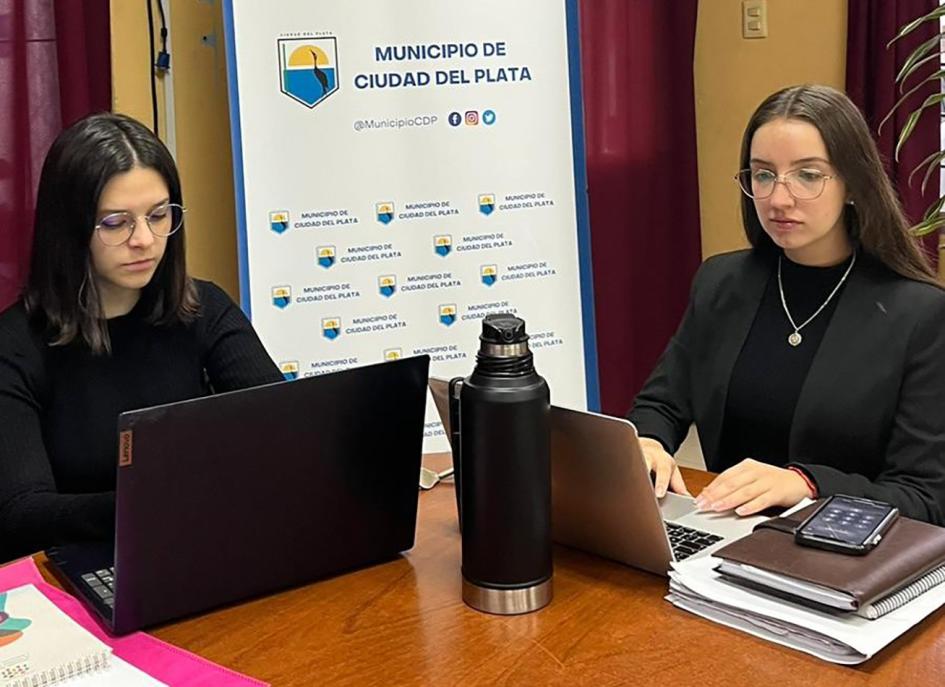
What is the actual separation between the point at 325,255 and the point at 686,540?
147 cm

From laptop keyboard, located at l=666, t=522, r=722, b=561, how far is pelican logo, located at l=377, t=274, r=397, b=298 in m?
1.40

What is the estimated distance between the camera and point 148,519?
3.59 feet

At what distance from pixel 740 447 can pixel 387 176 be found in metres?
1.17

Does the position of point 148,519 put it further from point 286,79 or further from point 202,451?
point 286,79

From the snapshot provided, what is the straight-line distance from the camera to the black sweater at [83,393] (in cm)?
141

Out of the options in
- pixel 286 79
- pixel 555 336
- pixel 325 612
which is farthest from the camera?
pixel 555 336

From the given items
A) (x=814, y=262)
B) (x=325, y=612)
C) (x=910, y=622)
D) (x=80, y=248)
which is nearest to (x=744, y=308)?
(x=814, y=262)

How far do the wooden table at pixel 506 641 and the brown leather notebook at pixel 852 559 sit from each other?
2.3 inches

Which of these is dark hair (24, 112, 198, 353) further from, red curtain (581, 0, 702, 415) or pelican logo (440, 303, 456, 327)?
red curtain (581, 0, 702, 415)

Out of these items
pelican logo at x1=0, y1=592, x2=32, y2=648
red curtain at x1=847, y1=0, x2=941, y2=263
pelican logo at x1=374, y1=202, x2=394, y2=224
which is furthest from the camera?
red curtain at x1=847, y1=0, x2=941, y2=263

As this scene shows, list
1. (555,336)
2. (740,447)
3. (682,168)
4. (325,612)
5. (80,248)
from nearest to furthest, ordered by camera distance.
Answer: (325,612), (80,248), (740,447), (555,336), (682,168)

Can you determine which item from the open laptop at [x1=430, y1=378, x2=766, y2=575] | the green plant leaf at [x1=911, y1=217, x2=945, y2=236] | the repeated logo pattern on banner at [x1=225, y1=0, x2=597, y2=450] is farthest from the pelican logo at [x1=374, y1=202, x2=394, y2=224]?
the open laptop at [x1=430, y1=378, x2=766, y2=575]

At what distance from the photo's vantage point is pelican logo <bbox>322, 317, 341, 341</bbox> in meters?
2.59

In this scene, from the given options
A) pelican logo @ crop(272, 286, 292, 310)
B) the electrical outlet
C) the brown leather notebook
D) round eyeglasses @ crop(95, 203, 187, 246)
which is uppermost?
the electrical outlet
